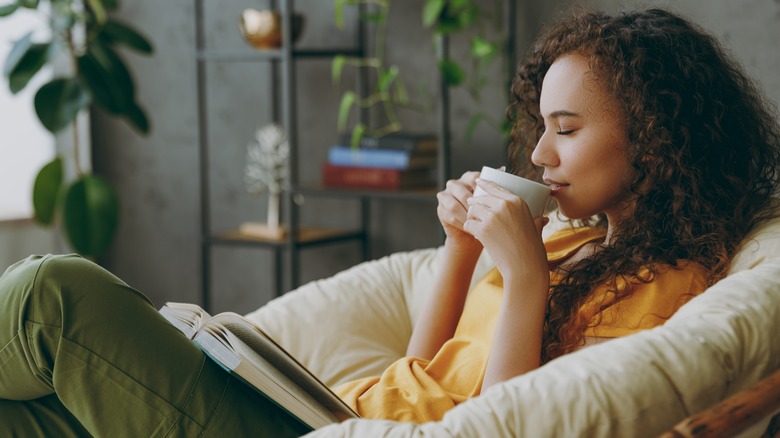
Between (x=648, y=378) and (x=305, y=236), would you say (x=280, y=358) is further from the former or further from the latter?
(x=305, y=236)

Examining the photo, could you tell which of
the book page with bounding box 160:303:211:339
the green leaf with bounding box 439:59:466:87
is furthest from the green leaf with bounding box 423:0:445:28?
the book page with bounding box 160:303:211:339

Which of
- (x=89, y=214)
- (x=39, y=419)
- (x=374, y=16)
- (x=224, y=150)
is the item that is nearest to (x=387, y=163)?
(x=374, y=16)

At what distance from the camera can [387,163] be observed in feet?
8.96

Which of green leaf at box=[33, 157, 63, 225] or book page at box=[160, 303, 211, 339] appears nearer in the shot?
book page at box=[160, 303, 211, 339]

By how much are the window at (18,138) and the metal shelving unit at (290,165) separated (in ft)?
1.82

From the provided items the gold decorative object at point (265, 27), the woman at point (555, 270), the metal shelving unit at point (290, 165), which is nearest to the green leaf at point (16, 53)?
the metal shelving unit at point (290, 165)

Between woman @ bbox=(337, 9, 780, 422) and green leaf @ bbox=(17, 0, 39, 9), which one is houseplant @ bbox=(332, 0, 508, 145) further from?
woman @ bbox=(337, 9, 780, 422)

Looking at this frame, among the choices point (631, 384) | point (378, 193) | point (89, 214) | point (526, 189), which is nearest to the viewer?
point (631, 384)

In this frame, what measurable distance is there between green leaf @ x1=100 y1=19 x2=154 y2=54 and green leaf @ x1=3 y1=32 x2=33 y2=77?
0.22m

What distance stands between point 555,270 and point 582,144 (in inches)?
8.4

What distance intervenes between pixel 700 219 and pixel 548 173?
0.22 m

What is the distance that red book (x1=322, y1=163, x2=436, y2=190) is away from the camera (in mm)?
2723

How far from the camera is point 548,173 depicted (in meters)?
1.36

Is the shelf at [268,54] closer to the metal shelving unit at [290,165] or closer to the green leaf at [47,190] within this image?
the metal shelving unit at [290,165]
